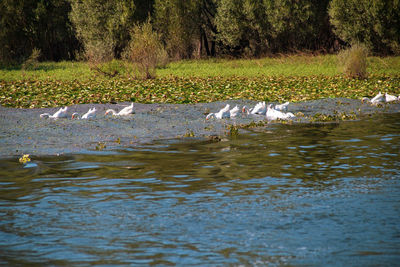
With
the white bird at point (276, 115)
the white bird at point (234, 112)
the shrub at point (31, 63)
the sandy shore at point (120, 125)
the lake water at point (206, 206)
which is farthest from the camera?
the shrub at point (31, 63)

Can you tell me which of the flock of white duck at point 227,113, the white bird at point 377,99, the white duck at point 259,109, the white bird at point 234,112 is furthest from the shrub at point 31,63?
the white bird at point 377,99

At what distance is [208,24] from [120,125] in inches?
1437

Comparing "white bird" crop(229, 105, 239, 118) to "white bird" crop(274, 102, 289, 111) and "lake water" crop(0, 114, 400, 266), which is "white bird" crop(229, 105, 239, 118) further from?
"lake water" crop(0, 114, 400, 266)

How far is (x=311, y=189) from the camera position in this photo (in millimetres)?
8234

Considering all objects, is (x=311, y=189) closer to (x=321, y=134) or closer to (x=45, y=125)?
(x=321, y=134)

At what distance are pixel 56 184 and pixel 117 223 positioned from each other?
7.77 feet

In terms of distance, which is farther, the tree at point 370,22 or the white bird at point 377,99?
the tree at point 370,22

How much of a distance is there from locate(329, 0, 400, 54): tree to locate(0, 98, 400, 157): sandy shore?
20.8m

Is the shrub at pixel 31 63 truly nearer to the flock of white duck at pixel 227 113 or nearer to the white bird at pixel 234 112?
the flock of white duck at pixel 227 113

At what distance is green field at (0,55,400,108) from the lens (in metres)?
20.9

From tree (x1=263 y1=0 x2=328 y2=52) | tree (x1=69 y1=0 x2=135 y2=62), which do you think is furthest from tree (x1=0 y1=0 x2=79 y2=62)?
tree (x1=263 y1=0 x2=328 y2=52)

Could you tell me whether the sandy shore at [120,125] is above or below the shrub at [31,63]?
below

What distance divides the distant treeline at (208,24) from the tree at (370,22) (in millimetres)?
66

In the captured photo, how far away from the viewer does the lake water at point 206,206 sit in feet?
18.9
